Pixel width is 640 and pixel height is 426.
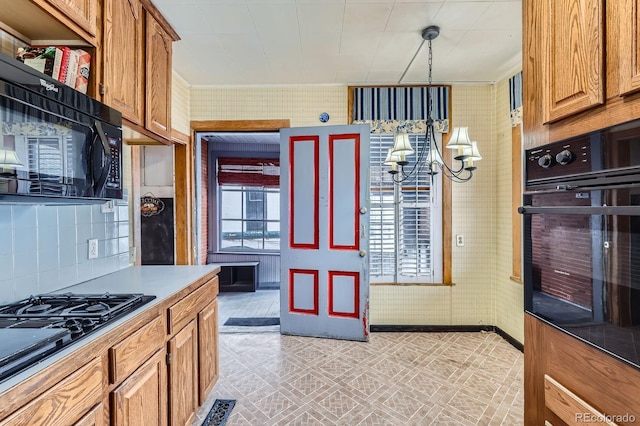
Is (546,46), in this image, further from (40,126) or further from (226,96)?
(226,96)

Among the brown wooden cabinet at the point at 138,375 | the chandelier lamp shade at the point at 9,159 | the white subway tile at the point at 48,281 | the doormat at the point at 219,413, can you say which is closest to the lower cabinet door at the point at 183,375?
the brown wooden cabinet at the point at 138,375

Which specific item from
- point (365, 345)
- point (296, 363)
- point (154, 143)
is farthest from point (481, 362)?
point (154, 143)

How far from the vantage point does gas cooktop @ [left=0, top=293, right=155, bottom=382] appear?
893mm

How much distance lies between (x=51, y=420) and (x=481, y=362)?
3.01m

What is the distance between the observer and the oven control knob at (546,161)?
1.17 meters

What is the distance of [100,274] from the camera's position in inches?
81.4

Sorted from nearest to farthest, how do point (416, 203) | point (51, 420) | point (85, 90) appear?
point (51, 420), point (85, 90), point (416, 203)

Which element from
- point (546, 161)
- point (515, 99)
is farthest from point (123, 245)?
point (515, 99)

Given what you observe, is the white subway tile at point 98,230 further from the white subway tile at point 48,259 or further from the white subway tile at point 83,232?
the white subway tile at point 48,259

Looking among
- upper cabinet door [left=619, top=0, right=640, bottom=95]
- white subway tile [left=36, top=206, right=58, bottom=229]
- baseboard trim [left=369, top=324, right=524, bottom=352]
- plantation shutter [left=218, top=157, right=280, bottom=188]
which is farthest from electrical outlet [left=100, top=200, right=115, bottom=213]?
plantation shutter [left=218, top=157, right=280, bottom=188]

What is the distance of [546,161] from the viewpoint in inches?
46.3

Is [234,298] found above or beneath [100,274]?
beneath

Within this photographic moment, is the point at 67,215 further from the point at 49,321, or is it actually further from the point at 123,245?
the point at 49,321

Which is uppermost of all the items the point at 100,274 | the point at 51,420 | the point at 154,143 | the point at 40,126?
the point at 154,143
